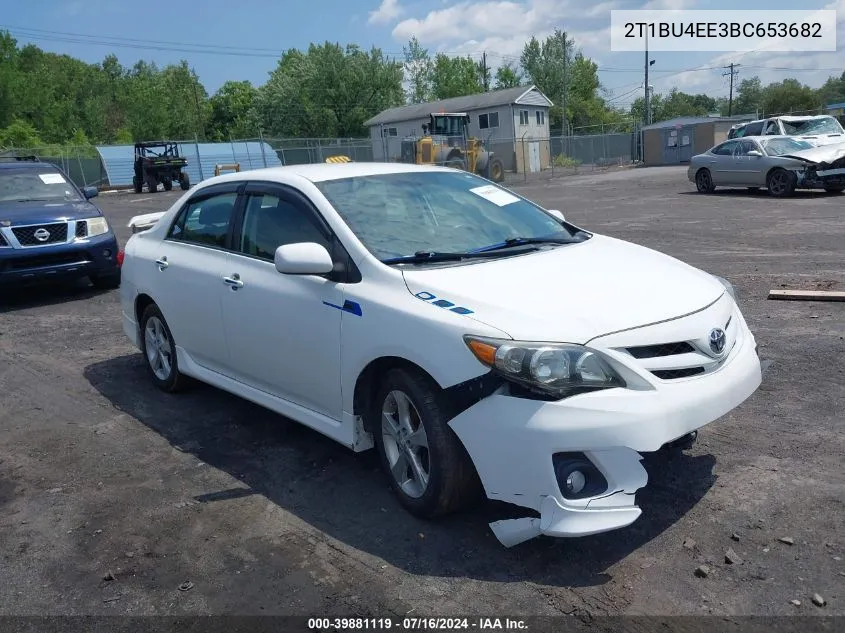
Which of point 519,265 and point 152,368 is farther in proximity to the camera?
point 152,368

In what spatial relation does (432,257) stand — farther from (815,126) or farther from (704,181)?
(815,126)

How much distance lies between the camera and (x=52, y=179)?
11047 millimetres

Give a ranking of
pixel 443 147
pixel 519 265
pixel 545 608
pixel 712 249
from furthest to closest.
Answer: pixel 443 147 → pixel 712 249 → pixel 519 265 → pixel 545 608

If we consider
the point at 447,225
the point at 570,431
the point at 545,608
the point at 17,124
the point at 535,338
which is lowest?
the point at 545,608

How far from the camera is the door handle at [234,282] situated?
466 centimetres

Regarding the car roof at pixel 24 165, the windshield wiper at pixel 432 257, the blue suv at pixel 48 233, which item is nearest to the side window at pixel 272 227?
the windshield wiper at pixel 432 257

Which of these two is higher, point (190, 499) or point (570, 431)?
point (570, 431)

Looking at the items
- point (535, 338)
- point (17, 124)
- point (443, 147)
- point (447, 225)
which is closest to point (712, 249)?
point (447, 225)

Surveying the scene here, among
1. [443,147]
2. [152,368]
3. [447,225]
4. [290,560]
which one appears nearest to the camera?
[290,560]

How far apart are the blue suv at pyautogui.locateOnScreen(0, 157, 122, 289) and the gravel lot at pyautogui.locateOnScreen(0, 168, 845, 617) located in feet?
12.7

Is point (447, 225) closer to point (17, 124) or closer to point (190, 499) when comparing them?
point (190, 499)

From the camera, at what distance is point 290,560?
11.3ft

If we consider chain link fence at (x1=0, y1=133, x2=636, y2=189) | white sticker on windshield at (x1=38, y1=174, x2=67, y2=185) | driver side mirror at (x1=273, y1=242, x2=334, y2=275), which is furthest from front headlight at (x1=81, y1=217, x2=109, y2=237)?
chain link fence at (x1=0, y1=133, x2=636, y2=189)

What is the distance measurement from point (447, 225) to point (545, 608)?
7.14 ft
